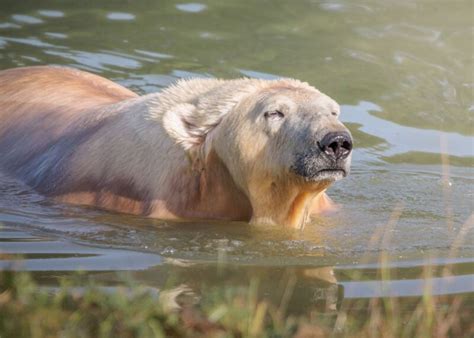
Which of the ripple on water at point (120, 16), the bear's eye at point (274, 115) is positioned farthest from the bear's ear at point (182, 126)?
the ripple on water at point (120, 16)

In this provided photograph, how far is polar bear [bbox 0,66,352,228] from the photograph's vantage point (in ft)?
22.5

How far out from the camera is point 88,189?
736 cm

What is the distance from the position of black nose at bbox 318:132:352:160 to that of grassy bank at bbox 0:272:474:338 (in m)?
1.43

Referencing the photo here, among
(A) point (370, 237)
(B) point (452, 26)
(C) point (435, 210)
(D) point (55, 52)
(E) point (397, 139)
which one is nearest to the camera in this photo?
(A) point (370, 237)

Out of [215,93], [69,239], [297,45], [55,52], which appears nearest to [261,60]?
[297,45]

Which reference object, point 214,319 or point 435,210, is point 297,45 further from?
point 214,319

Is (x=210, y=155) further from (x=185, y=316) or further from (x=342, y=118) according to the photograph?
(x=342, y=118)

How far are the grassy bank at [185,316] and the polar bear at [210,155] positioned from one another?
162 cm

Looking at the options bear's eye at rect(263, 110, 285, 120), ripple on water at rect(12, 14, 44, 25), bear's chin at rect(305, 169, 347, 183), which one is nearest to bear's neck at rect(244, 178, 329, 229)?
bear's chin at rect(305, 169, 347, 183)

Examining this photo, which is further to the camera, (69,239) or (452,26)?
(452,26)

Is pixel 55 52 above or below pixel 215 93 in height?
below

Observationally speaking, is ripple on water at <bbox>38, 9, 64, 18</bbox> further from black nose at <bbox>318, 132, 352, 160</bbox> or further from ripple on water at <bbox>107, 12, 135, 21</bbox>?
black nose at <bbox>318, 132, 352, 160</bbox>

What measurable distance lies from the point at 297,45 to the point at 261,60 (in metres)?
0.73

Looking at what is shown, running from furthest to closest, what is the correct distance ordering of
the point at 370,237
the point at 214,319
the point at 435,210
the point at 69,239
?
the point at 435,210 → the point at 370,237 → the point at 69,239 → the point at 214,319
